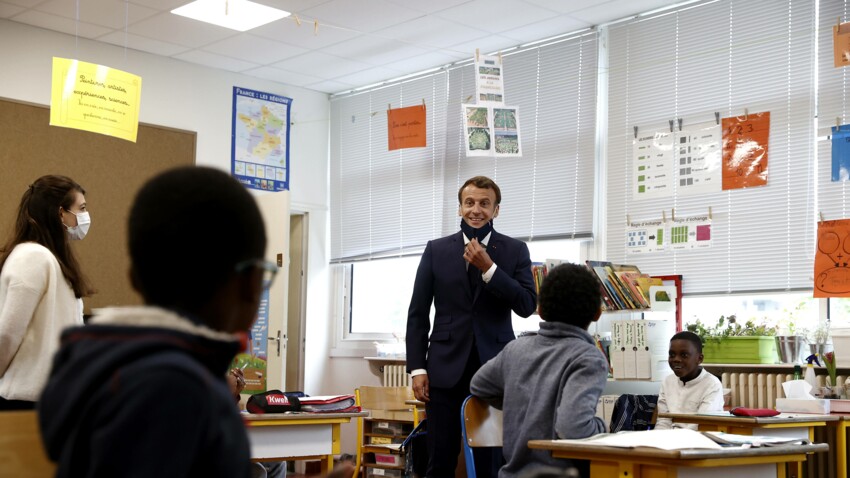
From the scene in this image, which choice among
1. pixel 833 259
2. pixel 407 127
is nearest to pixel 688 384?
pixel 833 259

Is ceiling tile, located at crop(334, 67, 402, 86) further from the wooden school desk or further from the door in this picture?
the wooden school desk

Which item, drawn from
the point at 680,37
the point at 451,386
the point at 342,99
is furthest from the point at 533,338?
the point at 342,99

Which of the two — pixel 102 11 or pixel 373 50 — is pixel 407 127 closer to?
pixel 373 50

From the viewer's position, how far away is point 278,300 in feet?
23.6

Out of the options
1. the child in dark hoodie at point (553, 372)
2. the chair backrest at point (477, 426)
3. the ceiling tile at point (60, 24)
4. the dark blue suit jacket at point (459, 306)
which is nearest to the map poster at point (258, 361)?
the ceiling tile at point (60, 24)

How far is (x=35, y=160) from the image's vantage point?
6.66m

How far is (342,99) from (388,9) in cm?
218

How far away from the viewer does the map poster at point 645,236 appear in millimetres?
6066

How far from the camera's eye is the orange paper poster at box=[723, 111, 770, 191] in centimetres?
567

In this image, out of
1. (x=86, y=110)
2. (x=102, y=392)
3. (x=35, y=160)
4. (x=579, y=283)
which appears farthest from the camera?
(x=35, y=160)

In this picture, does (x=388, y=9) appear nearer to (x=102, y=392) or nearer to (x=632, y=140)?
(x=632, y=140)

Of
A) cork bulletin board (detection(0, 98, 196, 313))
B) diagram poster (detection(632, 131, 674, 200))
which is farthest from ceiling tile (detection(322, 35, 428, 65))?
diagram poster (detection(632, 131, 674, 200))

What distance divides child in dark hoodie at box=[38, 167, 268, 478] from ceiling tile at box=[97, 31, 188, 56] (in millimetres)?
6319

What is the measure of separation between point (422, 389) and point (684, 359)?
→ 6.12 ft
